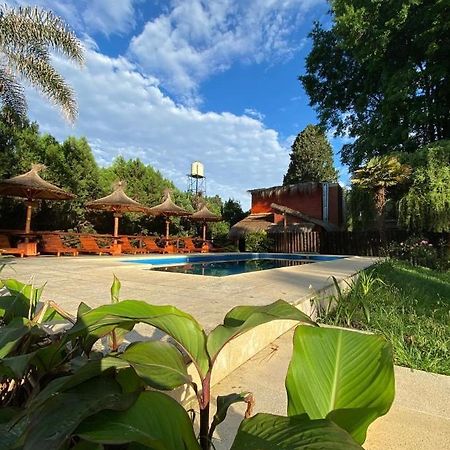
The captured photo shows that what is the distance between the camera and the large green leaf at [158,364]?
28.1 inches

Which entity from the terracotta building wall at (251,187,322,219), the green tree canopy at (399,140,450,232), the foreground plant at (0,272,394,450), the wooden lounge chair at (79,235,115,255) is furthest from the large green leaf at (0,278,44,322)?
the terracotta building wall at (251,187,322,219)

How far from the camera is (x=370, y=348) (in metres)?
0.84

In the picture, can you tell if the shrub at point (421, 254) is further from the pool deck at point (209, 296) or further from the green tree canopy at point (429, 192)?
the pool deck at point (209, 296)

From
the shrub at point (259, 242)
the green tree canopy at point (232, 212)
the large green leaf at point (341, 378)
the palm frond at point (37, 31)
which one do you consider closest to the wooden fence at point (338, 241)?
the shrub at point (259, 242)

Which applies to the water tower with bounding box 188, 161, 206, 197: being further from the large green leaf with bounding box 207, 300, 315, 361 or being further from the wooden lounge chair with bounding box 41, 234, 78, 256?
the large green leaf with bounding box 207, 300, 315, 361

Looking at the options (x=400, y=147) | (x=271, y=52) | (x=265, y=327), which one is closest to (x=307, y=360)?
(x=265, y=327)

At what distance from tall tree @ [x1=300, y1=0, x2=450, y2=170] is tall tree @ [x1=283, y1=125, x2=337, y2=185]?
37.5 feet

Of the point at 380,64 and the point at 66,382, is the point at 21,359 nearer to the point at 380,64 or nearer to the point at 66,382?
the point at 66,382

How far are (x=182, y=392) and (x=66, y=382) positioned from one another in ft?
3.10

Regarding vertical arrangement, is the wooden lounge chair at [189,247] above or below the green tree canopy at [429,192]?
below

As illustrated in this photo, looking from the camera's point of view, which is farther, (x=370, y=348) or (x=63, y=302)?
(x=63, y=302)

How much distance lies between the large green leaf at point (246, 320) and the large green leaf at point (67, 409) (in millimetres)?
205

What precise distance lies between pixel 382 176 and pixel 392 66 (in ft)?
18.9

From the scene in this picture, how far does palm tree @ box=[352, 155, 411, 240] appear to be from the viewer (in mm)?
13055
